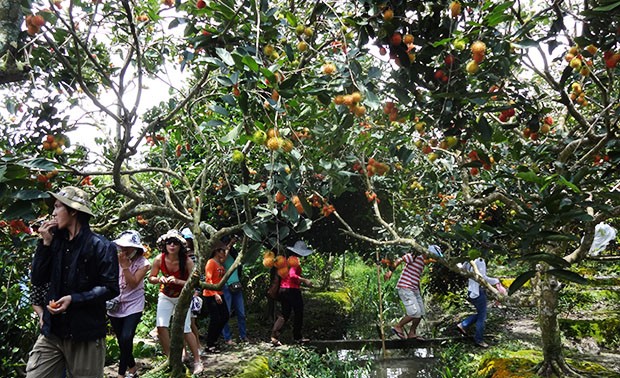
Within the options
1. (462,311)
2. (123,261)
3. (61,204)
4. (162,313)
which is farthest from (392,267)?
(61,204)

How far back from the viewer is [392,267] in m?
6.89

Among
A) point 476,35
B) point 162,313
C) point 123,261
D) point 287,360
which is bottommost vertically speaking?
point 287,360

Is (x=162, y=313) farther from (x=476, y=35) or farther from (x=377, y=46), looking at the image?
(x=476, y=35)

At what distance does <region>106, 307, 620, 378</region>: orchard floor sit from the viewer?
4.62 m

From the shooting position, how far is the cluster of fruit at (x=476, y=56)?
185 cm

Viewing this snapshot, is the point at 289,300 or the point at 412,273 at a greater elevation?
the point at 412,273

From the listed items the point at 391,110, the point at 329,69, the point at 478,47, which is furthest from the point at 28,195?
the point at 478,47

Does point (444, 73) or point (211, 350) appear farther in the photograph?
point (211, 350)

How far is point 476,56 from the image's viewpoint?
1873mm

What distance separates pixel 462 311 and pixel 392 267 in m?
2.13

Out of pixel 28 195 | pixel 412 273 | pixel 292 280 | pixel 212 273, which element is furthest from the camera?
pixel 412 273

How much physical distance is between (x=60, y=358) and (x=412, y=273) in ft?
14.4

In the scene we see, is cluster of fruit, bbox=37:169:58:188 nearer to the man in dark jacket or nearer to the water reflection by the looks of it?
the man in dark jacket

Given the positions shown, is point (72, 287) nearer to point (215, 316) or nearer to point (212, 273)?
point (212, 273)
